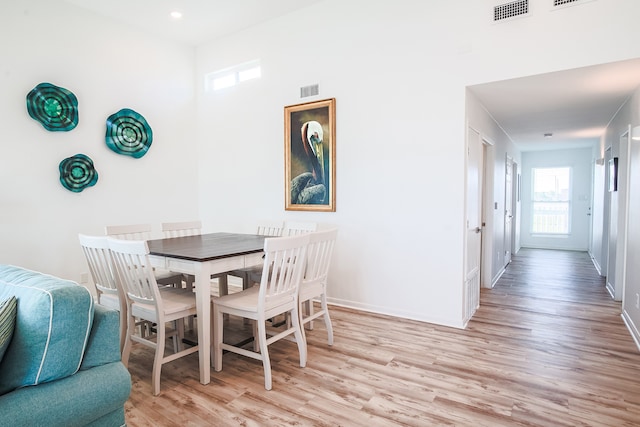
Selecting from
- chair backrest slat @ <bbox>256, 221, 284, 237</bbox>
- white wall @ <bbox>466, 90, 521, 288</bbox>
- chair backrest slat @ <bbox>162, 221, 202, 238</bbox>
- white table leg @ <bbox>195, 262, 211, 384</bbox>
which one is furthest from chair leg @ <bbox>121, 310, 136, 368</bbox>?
white wall @ <bbox>466, 90, 521, 288</bbox>

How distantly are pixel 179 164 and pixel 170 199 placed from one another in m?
0.51

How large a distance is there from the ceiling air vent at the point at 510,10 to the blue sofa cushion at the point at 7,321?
12.4 feet

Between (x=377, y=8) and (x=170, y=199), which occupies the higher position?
(x=377, y=8)

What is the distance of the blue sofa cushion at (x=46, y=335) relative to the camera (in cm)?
136

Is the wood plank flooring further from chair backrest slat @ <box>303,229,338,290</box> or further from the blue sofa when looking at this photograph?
the blue sofa

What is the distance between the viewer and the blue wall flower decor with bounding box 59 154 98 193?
159 inches

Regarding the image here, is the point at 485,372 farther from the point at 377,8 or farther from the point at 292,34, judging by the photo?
the point at 292,34

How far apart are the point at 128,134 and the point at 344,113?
8.85 feet

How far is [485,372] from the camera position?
263 centimetres

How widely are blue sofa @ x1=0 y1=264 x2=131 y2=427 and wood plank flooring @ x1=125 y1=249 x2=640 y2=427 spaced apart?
0.76m

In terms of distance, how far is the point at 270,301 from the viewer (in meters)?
2.55

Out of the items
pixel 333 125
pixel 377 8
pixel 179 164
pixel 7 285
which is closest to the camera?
pixel 7 285

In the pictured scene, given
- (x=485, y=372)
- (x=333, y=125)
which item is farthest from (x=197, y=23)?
(x=485, y=372)

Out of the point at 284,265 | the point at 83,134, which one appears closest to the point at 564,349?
the point at 284,265
